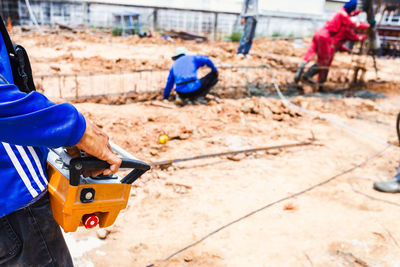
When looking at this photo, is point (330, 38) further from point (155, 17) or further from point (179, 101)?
point (155, 17)

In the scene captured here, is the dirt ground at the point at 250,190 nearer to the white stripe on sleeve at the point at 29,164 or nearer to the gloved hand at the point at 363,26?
the white stripe on sleeve at the point at 29,164

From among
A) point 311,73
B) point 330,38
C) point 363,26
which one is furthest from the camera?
point 311,73

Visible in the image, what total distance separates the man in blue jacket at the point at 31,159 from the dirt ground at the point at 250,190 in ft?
4.09

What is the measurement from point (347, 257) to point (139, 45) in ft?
37.0

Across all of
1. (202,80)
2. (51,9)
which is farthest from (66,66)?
(51,9)

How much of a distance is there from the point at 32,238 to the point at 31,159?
1.01 ft

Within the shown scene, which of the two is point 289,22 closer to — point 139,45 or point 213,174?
point 139,45

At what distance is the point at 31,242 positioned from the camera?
1.29m

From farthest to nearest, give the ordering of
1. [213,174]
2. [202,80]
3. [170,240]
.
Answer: [202,80] → [213,174] → [170,240]

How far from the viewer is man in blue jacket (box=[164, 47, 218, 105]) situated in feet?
19.6

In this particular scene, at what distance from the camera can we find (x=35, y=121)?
1.04 m

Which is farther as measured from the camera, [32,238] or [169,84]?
[169,84]

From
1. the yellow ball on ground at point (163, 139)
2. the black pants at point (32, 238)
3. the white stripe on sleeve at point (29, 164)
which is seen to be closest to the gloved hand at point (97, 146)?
the white stripe on sleeve at point (29, 164)

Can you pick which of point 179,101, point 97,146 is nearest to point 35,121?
point 97,146
